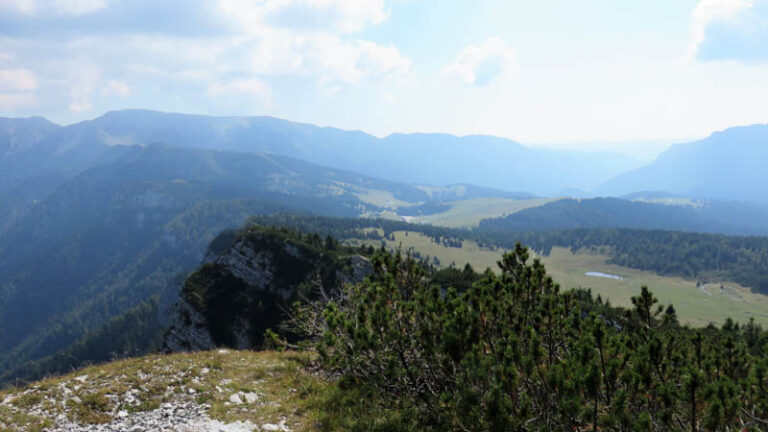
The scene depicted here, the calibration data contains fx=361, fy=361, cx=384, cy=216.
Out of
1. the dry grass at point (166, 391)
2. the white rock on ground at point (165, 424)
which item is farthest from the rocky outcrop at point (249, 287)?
the white rock on ground at point (165, 424)

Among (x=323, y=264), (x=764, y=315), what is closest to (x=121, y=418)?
(x=323, y=264)

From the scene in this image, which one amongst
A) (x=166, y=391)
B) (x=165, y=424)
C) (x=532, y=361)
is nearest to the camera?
(x=532, y=361)

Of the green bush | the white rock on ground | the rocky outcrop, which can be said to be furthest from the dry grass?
the rocky outcrop

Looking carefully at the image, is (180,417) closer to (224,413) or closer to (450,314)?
(224,413)

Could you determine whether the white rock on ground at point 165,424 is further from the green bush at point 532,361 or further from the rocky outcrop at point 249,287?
the rocky outcrop at point 249,287

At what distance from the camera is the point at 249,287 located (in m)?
89.4

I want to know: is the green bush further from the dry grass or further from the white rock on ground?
the white rock on ground

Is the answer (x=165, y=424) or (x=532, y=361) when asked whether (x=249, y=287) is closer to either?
(x=165, y=424)

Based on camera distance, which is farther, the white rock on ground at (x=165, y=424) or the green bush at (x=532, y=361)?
the white rock on ground at (x=165, y=424)

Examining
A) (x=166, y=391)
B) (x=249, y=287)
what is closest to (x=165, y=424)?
(x=166, y=391)

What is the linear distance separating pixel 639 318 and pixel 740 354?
291 centimetres

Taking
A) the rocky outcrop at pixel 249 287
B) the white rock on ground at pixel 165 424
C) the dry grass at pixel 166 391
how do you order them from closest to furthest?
1. the white rock on ground at pixel 165 424
2. the dry grass at pixel 166 391
3. the rocky outcrop at pixel 249 287

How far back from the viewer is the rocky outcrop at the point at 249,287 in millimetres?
78938

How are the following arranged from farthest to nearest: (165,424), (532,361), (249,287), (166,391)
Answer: (249,287) → (166,391) → (165,424) → (532,361)
